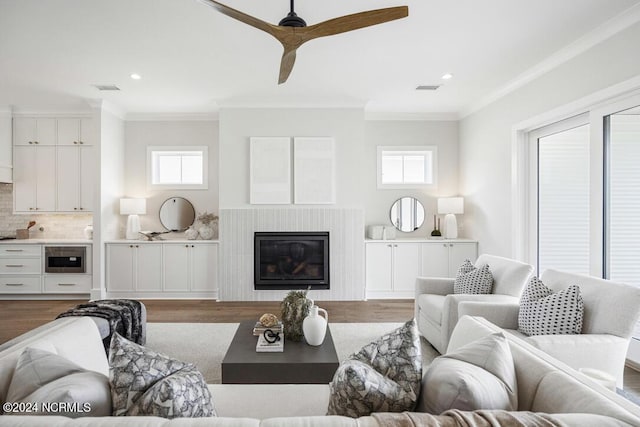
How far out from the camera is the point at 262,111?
16.8ft

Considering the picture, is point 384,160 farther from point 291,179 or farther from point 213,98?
point 213,98

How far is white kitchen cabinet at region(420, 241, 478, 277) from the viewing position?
5.30 m

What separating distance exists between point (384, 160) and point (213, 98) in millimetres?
2758

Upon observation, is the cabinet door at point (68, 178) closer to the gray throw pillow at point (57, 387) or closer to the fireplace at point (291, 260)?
the fireplace at point (291, 260)

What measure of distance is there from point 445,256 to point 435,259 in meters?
0.15

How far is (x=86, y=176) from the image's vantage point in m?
5.48

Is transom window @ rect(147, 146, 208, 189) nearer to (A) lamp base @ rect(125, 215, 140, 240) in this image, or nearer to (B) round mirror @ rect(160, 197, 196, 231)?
(B) round mirror @ rect(160, 197, 196, 231)

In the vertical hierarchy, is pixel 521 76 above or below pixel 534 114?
above

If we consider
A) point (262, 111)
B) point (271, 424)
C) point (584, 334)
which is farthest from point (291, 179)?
point (271, 424)

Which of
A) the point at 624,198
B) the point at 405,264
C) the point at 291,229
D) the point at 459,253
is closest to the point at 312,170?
the point at 291,229

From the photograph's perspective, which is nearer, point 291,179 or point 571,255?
point 571,255

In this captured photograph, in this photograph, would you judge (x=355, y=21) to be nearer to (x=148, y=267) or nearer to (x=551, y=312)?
(x=551, y=312)

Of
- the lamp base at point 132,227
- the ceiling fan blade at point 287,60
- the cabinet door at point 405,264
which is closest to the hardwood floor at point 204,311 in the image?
the cabinet door at point 405,264

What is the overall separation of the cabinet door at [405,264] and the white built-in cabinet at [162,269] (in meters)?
2.63
